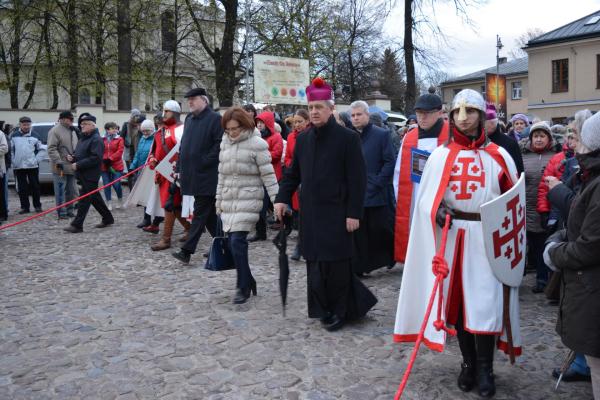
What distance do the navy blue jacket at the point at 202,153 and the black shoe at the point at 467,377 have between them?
3.72 metres

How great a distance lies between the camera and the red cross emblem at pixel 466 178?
11.9 feet

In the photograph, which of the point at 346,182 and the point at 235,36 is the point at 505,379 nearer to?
the point at 346,182

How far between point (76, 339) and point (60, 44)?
25.4 metres

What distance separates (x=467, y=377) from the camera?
12.3ft

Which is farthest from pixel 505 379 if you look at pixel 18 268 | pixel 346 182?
pixel 18 268

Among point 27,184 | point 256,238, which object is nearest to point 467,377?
point 256,238

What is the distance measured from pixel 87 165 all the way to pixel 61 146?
146 centimetres

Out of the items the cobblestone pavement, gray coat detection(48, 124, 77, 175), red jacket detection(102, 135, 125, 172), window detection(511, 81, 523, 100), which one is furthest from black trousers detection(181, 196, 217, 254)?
window detection(511, 81, 523, 100)

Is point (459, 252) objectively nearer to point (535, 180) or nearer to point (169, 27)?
point (535, 180)

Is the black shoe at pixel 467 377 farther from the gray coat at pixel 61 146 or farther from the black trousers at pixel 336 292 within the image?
the gray coat at pixel 61 146

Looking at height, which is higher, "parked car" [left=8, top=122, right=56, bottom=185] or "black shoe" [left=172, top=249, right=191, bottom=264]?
"parked car" [left=8, top=122, right=56, bottom=185]

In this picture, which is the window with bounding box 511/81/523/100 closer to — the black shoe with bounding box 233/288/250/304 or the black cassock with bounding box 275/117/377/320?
the black shoe with bounding box 233/288/250/304

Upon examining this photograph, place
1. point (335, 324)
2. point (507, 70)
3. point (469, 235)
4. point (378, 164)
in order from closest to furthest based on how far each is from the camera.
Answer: point (469, 235) < point (335, 324) < point (378, 164) < point (507, 70)

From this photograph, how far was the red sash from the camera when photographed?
5.95 metres
